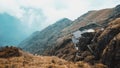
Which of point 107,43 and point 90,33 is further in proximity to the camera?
point 90,33

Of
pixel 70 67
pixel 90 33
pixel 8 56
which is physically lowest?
pixel 70 67

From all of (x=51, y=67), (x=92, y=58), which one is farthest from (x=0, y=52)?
(x=92, y=58)

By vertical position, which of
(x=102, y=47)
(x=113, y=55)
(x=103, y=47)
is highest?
(x=102, y=47)

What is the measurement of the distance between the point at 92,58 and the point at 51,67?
9684 centimetres

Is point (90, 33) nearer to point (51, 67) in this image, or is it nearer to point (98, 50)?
point (98, 50)

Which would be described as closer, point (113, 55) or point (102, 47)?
point (113, 55)

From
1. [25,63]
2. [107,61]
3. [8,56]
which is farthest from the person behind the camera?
[107,61]

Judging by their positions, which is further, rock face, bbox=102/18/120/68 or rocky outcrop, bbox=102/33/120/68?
rock face, bbox=102/18/120/68

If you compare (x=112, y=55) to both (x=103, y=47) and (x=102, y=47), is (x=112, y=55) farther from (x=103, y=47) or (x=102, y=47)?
(x=102, y=47)

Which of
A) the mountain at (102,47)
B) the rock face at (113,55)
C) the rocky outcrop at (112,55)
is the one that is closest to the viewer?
the rocky outcrop at (112,55)

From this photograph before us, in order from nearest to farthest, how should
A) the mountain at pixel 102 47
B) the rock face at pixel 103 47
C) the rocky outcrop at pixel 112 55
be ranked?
the rocky outcrop at pixel 112 55
the rock face at pixel 103 47
the mountain at pixel 102 47

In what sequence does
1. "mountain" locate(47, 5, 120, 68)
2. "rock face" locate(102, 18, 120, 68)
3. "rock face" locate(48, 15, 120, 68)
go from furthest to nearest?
"mountain" locate(47, 5, 120, 68) → "rock face" locate(48, 15, 120, 68) → "rock face" locate(102, 18, 120, 68)

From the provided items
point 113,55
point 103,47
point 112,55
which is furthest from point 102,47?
point 113,55

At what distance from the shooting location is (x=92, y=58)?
155 metres
